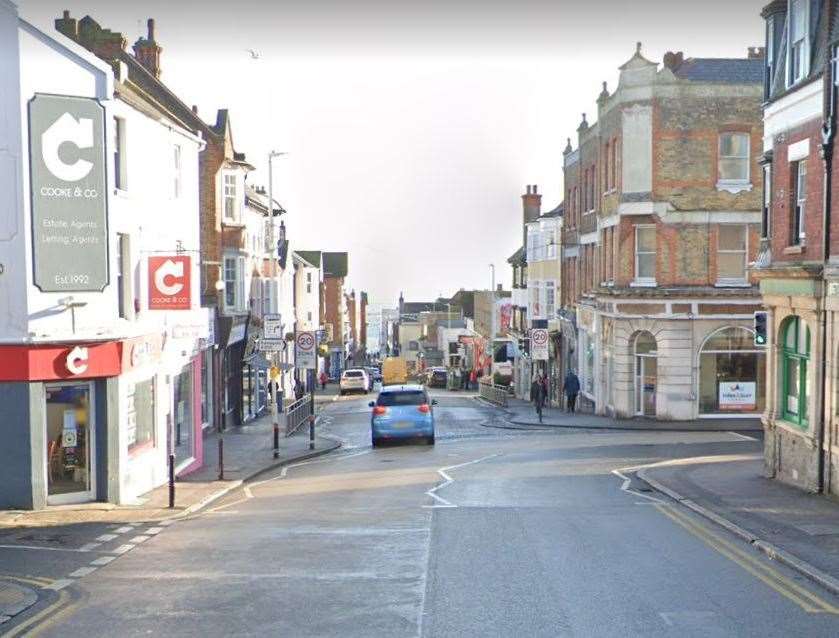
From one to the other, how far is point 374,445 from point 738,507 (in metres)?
16.0

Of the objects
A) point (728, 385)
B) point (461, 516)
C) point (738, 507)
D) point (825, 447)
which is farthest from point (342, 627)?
point (728, 385)

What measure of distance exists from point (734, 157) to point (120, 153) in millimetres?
26463

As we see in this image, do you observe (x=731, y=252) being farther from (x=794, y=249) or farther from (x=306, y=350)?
(x=794, y=249)

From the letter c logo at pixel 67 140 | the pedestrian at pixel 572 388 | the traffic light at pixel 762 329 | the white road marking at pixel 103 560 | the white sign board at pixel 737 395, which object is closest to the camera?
the white road marking at pixel 103 560

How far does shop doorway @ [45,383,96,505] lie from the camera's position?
2019 cm

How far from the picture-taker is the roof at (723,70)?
41750 mm

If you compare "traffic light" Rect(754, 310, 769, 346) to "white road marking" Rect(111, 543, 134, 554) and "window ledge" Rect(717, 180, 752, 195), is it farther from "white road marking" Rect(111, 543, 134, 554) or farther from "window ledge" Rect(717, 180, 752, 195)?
"window ledge" Rect(717, 180, 752, 195)

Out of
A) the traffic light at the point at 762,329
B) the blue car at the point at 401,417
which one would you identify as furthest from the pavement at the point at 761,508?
the blue car at the point at 401,417

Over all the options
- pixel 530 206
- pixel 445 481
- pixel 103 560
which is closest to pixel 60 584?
pixel 103 560

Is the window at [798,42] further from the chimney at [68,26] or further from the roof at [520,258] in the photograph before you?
the roof at [520,258]

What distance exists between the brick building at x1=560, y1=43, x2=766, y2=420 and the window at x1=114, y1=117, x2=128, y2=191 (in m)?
23.8

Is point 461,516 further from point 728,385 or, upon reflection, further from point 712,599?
point 728,385

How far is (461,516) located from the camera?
62.7 feet

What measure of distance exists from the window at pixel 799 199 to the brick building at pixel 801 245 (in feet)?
0.07
